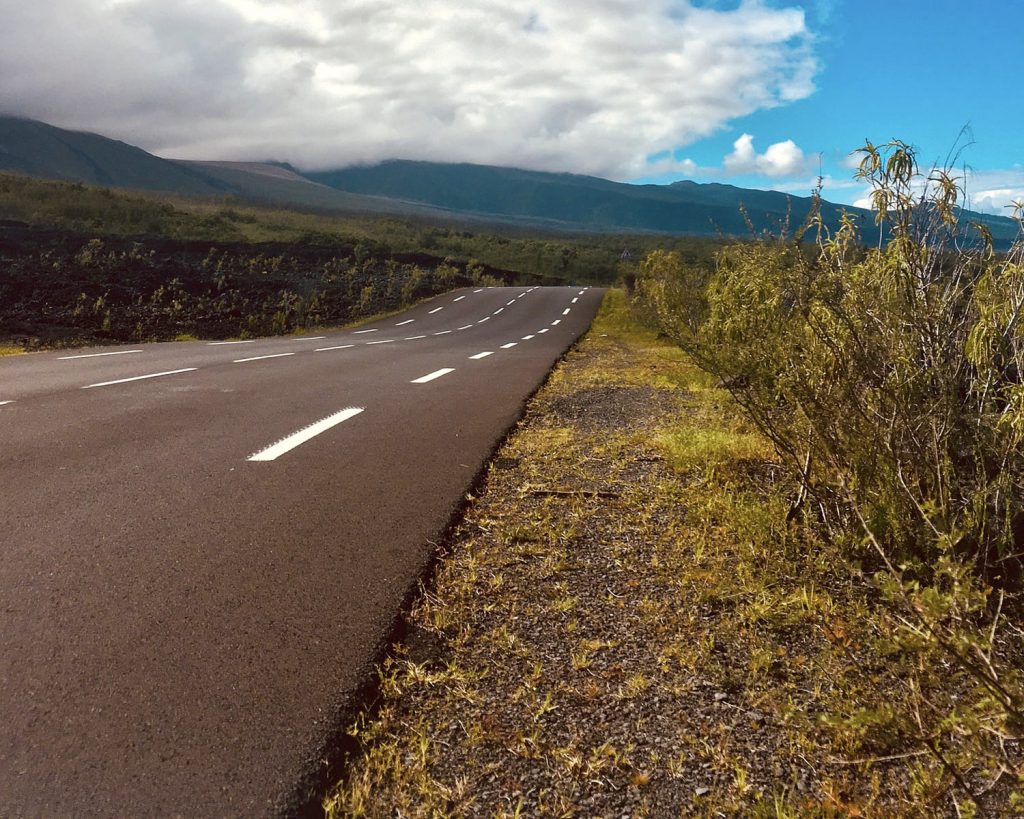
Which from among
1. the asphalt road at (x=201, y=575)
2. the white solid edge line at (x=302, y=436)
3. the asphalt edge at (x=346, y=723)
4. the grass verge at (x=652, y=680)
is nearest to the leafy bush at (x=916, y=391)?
the grass verge at (x=652, y=680)

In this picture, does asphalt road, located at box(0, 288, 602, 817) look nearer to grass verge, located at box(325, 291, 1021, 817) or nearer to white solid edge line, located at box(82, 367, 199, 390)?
grass verge, located at box(325, 291, 1021, 817)

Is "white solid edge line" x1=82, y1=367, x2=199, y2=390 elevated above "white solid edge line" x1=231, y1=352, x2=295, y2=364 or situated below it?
above

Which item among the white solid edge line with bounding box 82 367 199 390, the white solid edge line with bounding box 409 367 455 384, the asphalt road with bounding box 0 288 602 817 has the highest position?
the asphalt road with bounding box 0 288 602 817

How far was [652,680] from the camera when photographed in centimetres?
245

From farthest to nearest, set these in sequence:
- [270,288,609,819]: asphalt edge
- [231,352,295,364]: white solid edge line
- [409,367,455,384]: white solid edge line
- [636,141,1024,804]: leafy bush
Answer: [231,352,295,364]: white solid edge line, [409,367,455,384]: white solid edge line, [636,141,1024,804]: leafy bush, [270,288,609,819]: asphalt edge

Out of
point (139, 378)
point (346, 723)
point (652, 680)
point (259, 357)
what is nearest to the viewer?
point (346, 723)

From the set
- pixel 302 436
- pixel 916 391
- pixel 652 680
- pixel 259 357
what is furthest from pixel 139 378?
pixel 916 391

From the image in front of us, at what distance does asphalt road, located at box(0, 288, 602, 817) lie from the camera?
1.95 metres

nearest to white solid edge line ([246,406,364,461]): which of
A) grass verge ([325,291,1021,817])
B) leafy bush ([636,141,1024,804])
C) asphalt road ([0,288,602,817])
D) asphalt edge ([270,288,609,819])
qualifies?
asphalt road ([0,288,602,817])

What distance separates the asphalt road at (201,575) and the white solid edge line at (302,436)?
0.12ft

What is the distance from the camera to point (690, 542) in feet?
12.1

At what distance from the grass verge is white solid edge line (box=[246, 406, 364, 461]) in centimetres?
195

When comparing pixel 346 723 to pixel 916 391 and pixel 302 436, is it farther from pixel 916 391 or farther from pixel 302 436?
pixel 302 436

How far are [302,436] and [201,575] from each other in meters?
2.84
